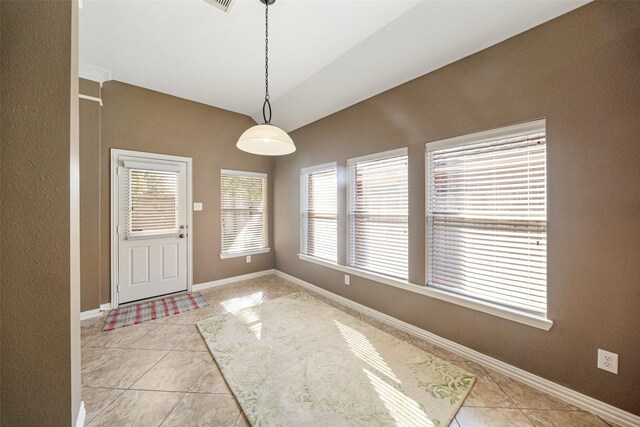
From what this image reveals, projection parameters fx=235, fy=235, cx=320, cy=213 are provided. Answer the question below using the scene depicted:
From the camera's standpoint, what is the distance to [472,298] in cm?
211

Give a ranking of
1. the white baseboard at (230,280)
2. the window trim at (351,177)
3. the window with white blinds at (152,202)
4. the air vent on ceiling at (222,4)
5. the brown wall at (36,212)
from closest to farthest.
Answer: the brown wall at (36,212)
the air vent on ceiling at (222,4)
the window trim at (351,177)
the window with white blinds at (152,202)
the white baseboard at (230,280)

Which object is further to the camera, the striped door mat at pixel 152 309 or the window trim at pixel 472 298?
the striped door mat at pixel 152 309

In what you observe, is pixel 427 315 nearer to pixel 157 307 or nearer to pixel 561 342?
pixel 561 342

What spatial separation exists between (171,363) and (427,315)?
7.99 ft

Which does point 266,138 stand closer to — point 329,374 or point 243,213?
point 329,374

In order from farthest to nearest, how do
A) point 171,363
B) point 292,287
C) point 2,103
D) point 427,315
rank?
point 292,287, point 427,315, point 171,363, point 2,103

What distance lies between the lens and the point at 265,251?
4.56 meters

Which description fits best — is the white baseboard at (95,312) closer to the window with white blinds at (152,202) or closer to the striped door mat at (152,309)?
the striped door mat at (152,309)

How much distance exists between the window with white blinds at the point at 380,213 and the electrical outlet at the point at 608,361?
1407 mm

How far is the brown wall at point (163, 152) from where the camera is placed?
9.52 feet

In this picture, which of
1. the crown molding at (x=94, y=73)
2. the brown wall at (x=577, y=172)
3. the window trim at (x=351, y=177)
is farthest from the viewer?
the crown molding at (x=94, y=73)

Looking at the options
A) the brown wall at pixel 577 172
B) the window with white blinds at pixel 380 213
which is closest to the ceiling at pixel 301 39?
the brown wall at pixel 577 172

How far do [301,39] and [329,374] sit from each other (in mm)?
3040

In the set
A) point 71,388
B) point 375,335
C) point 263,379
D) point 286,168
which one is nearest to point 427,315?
point 375,335
